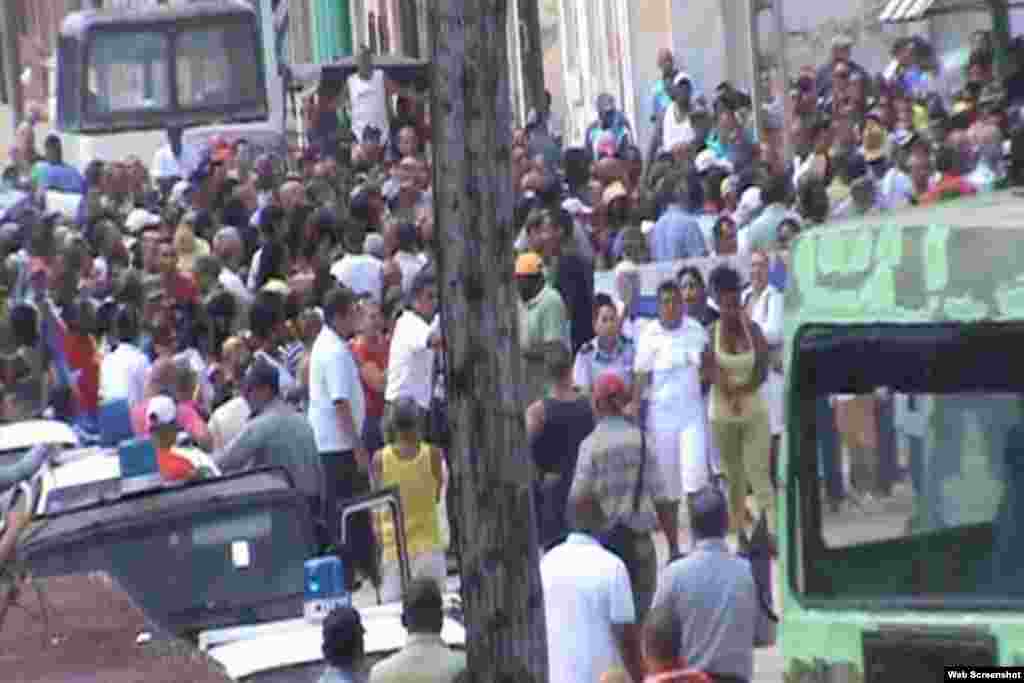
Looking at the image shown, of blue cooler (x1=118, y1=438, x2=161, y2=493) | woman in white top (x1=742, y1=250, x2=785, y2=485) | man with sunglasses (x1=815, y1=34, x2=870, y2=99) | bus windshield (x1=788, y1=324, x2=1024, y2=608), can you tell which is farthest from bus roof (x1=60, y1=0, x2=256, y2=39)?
bus windshield (x1=788, y1=324, x2=1024, y2=608)

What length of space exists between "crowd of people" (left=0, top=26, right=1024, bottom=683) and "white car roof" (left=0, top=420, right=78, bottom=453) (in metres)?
0.44

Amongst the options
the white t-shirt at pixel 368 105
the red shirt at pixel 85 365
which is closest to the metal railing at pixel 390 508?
the red shirt at pixel 85 365

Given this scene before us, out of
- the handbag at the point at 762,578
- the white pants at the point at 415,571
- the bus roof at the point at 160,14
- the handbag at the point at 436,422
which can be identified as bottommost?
the handbag at the point at 762,578

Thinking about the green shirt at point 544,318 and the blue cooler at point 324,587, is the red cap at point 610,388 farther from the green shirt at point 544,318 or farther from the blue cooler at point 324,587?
the blue cooler at point 324,587

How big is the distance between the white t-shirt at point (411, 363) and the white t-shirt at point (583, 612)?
531cm

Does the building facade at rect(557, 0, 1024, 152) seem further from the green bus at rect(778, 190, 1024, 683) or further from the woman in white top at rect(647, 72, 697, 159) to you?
the green bus at rect(778, 190, 1024, 683)

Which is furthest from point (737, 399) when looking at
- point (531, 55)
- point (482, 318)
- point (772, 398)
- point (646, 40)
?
point (531, 55)

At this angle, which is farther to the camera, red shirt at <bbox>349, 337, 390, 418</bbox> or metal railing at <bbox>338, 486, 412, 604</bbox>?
red shirt at <bbox>349, 337, 390, 418</bbox>

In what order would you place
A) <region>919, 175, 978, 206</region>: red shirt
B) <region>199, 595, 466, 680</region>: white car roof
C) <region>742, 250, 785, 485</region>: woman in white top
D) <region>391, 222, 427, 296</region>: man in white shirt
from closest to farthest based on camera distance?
<region>199, 595, 466, 680</region>: white car roof → <region>742, 250, 785, 485</region>: woman in white top → <region>919, 175, 978, 206</region>: red shirt → <region>391, 222, 427, 296</region>: man in white shirt

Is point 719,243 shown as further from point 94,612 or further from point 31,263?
point 94,612

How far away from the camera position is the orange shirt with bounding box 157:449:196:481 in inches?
636

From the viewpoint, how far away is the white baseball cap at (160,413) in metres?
17.0

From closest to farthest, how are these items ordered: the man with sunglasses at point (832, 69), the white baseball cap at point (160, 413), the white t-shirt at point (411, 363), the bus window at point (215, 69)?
the white baseball cap at point (160, 413) → the white t-shirt at point (411, 363) → the man with sunglasses at point (832, 69) → the bus window at point (215, 69)

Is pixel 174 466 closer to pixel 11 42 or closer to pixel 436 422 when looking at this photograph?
pixel 436 422
